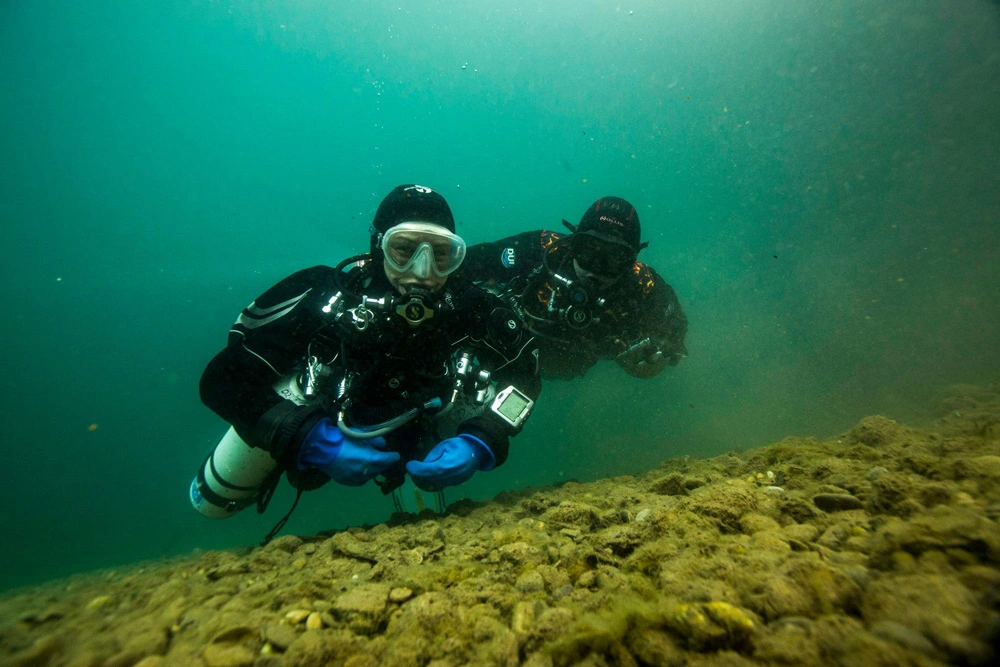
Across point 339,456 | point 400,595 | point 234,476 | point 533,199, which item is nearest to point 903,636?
point 400,595

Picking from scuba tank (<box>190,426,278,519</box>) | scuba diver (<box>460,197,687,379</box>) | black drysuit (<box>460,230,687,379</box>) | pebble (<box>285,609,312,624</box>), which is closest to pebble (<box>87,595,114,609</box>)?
pebble (<box>285,609,312,624</box>)

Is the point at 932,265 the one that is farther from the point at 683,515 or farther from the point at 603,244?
the point at 683,515

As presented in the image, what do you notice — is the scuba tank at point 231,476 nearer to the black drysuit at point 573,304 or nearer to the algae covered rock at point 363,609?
the algae covered rock at point 363,609

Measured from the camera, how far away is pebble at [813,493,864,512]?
1.48 m

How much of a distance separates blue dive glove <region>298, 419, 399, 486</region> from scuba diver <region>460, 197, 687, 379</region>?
248 centimetres

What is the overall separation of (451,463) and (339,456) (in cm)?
90

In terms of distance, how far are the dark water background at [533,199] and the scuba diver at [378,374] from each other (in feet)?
51.4

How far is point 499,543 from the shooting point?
6.35 ft

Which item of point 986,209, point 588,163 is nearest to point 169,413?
point 588,163

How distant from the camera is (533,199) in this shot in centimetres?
4788

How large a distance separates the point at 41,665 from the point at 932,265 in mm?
58325

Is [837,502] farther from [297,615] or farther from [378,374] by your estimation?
[378,374]

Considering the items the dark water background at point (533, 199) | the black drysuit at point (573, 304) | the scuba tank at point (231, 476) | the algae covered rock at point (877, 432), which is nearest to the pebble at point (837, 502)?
the algae covered rock at point (877, 432)

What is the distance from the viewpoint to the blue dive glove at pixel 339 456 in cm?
312
